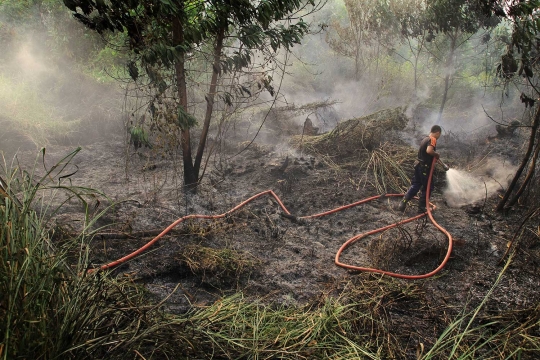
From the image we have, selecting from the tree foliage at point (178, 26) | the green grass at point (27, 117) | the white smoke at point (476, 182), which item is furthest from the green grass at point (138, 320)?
the green grass at point (27, 117)

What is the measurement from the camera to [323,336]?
8.50 ft

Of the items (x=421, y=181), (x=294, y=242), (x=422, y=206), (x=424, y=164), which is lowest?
(x=294, y=242)

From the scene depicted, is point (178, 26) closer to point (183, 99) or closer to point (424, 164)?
point (183, 99)

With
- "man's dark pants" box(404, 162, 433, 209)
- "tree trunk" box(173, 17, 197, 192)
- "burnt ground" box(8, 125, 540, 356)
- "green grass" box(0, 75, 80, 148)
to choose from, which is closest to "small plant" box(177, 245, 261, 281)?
"burnt ground" box(8, 125, 540, 356)

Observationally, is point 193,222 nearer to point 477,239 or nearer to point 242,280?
point 242,280

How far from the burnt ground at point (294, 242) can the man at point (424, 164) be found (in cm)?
26

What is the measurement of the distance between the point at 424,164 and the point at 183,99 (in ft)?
12.7

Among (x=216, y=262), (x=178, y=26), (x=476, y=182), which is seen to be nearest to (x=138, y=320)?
(x=216, y=262)

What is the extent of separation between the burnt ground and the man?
259 millimetres

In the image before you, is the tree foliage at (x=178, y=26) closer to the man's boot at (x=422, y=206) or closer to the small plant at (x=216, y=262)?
the small plant at (x=216, y=262)

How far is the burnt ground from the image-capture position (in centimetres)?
343

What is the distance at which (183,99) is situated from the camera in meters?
5.28

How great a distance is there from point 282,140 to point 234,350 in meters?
7.22

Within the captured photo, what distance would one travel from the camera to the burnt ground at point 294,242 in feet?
11.3
